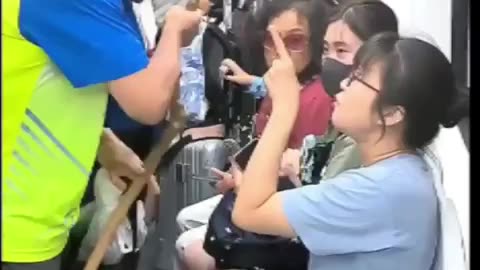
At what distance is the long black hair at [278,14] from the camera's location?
1098 millimetres

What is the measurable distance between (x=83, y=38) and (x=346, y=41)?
282 millimetres

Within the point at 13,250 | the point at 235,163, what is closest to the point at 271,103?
the point at 235,163

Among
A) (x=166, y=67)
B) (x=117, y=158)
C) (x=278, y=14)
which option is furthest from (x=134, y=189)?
(x=278, y=14)

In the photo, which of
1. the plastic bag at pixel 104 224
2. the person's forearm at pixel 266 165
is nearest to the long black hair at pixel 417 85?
the person's forearm at pixel 266 165

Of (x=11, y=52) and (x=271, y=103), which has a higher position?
(x=11, y=52)

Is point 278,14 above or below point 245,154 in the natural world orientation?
above

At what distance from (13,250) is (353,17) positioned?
0.44 m

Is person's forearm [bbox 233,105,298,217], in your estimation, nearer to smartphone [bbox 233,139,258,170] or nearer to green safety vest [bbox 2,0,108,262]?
smartphone [bbox 233,139,258,170]

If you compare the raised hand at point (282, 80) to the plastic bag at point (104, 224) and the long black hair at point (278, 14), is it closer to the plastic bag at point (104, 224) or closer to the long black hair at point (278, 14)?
the long black hair at point (278, 14)

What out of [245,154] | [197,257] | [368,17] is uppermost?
[368,17]

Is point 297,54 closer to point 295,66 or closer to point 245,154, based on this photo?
point 295,66

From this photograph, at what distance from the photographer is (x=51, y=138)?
1.08 m

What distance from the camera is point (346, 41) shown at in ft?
3.58

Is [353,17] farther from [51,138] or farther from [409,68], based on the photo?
[51,138]
